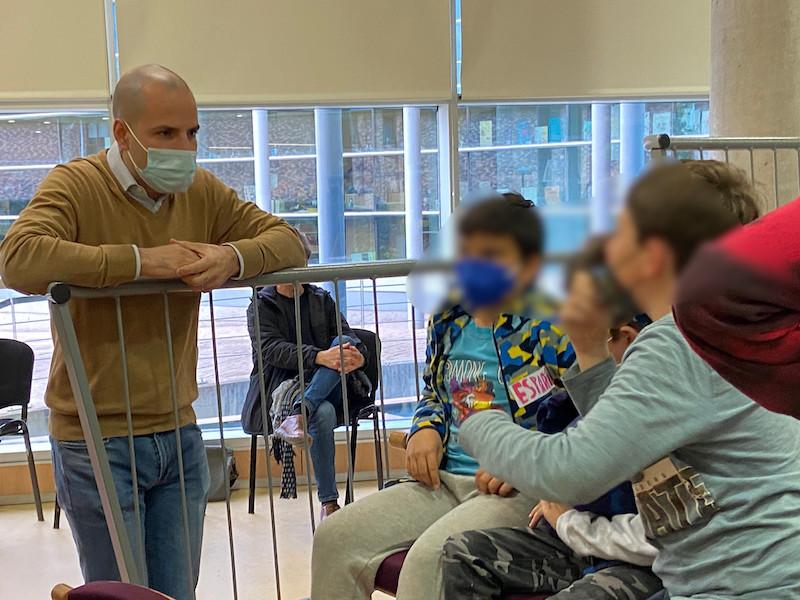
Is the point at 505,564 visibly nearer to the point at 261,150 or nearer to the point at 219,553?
the point at 261,150

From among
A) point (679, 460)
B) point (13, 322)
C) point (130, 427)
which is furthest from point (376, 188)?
point (13, 322)

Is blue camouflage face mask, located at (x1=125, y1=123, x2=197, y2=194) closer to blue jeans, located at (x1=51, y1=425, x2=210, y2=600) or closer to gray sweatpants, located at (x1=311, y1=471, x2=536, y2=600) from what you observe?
blue jeans, located at (x1=51, y1=425, x2=210, y2=600)

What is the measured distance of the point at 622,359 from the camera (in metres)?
0.81

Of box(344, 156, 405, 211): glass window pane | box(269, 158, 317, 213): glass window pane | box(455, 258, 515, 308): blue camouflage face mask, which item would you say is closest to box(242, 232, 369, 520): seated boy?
box(269, 158, 317, 213): glass window pane

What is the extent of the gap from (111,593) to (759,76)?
1.30m

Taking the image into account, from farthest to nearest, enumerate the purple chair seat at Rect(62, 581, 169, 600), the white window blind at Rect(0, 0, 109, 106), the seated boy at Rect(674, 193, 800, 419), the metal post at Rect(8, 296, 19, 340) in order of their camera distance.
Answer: the metal post at Rect(8, 296, 19, 340), the white window blind at Rect(0, 0, 109, 106), the purple chair seat at Rect(62, 581, 169, 600), the seated boy at Rect(674, 193, 800, 419)

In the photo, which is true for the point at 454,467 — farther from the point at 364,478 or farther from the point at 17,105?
the point at 17,105

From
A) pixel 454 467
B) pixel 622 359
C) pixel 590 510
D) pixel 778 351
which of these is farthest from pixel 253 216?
pixel 778 351

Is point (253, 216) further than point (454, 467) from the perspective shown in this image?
Yes

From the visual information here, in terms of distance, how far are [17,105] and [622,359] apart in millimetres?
3798

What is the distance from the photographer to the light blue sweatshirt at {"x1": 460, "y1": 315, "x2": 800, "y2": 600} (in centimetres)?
86

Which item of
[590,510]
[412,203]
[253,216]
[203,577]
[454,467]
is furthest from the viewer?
[203,577]

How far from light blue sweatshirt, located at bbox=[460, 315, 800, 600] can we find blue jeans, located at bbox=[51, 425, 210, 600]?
1.10 m

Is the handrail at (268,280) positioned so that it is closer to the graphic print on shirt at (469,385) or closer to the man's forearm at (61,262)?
the man's forearm at (61,262)
